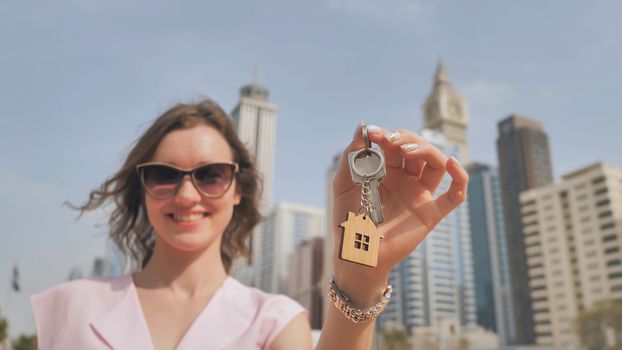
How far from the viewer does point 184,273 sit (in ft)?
7.43

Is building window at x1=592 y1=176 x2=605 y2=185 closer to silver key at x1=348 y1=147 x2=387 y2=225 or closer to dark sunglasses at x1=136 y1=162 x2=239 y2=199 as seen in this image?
dark sunglasses at x1=136 y1=162 x2=239 y2=199

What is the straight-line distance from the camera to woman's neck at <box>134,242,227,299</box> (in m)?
2.26

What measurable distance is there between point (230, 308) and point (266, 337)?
0.77 ft

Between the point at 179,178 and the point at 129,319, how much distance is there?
0.63m

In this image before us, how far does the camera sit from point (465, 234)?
412 ft

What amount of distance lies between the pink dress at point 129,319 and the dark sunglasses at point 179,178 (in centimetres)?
45

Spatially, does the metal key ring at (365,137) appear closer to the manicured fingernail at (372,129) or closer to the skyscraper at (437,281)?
the manicured fingernail at (372,129)

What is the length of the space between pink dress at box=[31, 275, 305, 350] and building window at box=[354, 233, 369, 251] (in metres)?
0.80

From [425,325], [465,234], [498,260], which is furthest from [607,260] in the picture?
[498,260]

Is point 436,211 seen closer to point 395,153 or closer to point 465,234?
point 395,153

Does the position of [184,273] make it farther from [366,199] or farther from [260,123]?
[260,123]

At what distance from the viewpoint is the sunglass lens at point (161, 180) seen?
2.20m

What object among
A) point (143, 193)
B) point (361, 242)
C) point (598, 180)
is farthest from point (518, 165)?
point (361, 242)

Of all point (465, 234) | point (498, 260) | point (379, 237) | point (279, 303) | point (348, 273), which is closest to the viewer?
point (379, 237)
